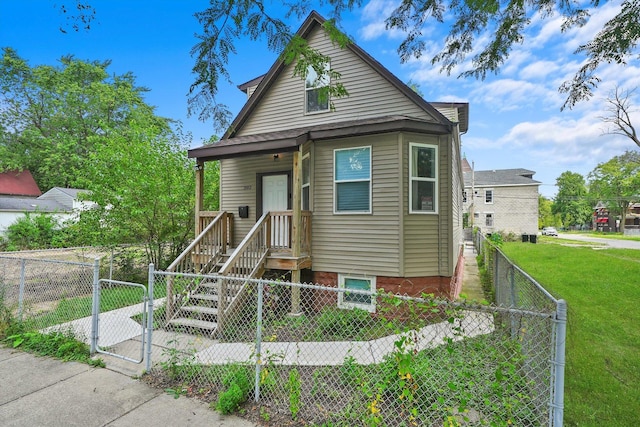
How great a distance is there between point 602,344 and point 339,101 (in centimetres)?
699

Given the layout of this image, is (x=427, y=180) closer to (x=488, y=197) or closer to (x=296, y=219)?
(x=296, y=219)

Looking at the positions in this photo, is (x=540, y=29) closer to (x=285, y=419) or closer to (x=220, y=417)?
(x=285, y=419)

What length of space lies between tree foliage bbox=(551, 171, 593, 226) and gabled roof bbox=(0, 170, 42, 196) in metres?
86.0

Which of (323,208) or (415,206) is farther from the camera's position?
(323,208)

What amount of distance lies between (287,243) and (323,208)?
1.21 metres

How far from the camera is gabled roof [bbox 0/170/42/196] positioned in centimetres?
2898

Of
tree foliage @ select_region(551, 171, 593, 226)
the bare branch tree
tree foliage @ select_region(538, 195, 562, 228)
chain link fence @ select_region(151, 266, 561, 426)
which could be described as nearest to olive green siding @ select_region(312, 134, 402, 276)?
chain link fence @ select_region(151, 266, 561, 426)

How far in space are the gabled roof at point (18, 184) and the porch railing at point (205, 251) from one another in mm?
32221

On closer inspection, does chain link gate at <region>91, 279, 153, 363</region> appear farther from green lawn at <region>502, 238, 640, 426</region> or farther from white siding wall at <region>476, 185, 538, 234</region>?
white siding wall at <region>476, 185, 538, 234</region>

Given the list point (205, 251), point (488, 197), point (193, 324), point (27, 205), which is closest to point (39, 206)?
point (27, 205)

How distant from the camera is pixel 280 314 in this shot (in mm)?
6977

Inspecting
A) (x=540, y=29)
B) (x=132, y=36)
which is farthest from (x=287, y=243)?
(x=132, y=36)

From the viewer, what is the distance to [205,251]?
25.6ft

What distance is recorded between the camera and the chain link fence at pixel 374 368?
272cm
